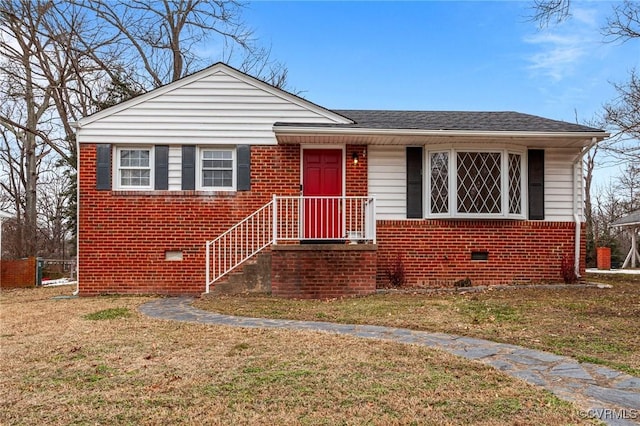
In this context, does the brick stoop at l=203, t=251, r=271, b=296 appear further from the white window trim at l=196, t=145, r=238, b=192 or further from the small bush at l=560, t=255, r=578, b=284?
the small bush at l=560, t=255, r=578, b=284

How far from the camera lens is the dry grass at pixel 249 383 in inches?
117

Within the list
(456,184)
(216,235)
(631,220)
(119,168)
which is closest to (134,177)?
(119,168)

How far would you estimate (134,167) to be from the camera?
9.88 meters

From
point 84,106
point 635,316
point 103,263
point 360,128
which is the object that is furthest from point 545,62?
point 84,106

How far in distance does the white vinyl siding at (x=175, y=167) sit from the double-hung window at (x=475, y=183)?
17.6ft

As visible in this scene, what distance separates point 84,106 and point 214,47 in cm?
575

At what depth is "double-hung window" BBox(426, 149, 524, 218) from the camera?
31.5ft

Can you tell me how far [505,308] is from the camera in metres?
6.90

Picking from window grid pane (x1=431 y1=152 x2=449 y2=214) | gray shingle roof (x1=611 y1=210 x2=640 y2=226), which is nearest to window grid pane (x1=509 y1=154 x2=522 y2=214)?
window grid pane (x1=431 y1=152 x2=449 y2=214)

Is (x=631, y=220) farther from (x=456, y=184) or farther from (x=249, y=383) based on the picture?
(x=249, y=383)

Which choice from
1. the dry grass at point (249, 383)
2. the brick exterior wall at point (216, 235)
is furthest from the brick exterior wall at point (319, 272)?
the dry grass at point (249, 383)

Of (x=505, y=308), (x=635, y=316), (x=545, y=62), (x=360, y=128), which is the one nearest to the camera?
(x=635, y=316)

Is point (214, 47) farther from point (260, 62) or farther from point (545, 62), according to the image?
→ point (545, 62)

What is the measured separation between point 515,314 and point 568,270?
3961mm
